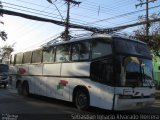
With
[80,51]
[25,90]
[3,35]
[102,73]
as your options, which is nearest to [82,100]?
[102,73]

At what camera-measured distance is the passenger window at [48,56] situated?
16541 millimetres

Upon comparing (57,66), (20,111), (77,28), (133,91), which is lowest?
(20,111)

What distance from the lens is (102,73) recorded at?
1266 cm

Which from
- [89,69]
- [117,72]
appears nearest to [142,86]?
[117,72]

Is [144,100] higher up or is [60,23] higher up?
[60,23]

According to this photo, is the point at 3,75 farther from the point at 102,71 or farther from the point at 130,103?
the point at 130,103

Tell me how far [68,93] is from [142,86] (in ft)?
11.6

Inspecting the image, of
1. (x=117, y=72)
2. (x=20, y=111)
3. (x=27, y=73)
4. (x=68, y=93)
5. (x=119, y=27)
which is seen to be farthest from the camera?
(x=119, y=27)

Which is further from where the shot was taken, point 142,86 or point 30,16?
point 30,16

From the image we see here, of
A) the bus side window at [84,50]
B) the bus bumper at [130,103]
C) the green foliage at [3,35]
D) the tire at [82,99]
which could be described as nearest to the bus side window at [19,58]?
the green foliage at [3,35]

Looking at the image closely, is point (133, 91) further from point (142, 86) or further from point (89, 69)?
point (89, 69)

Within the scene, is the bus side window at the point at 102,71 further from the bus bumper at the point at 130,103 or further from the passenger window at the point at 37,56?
the passenger window at the point at 37,56

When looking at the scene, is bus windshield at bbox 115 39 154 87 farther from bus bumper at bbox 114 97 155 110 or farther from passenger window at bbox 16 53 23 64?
passenger window at bbox 16 53 23 64

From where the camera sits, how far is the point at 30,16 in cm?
2138
